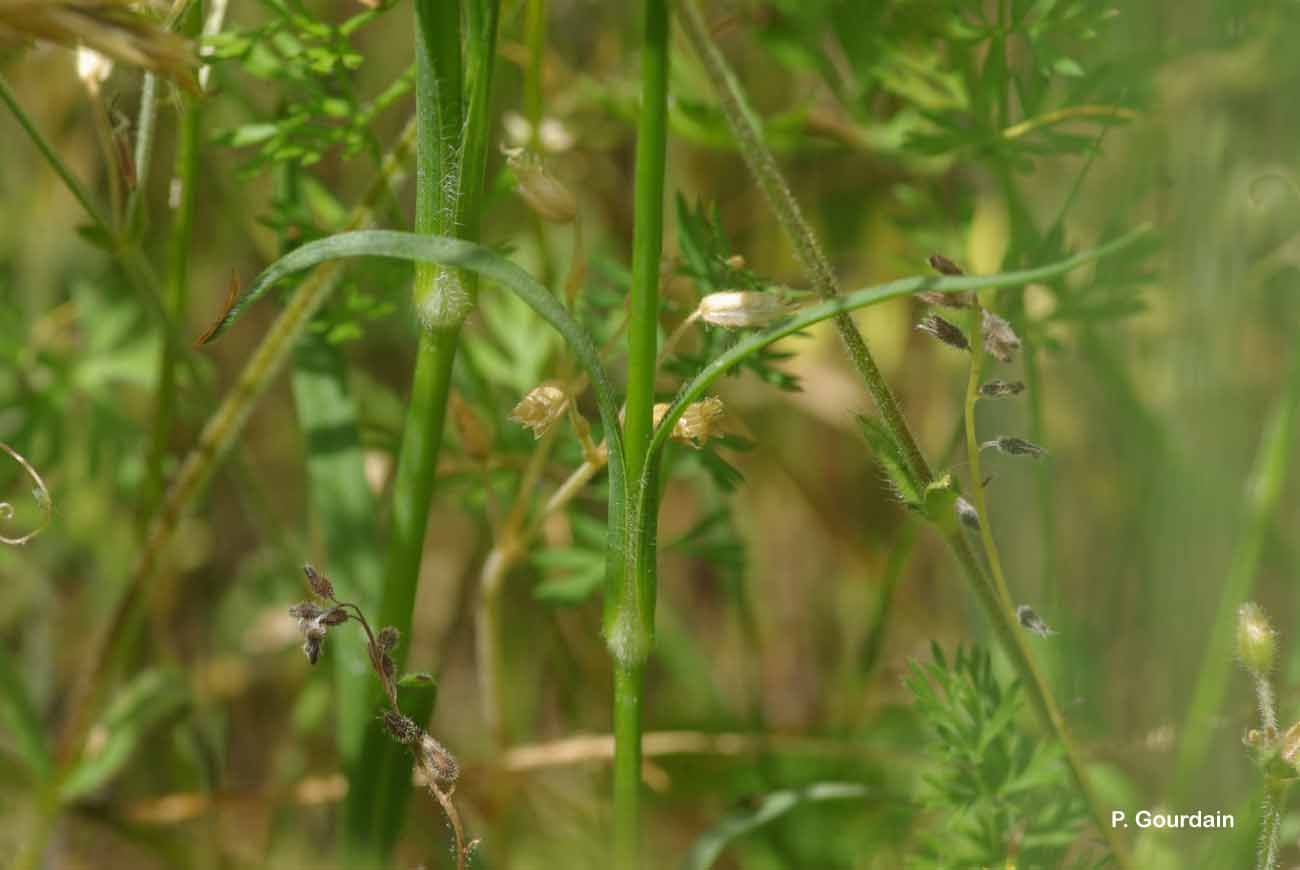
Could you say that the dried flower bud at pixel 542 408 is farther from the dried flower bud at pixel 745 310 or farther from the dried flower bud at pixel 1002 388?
the dried flower bud at pixel 1002 388

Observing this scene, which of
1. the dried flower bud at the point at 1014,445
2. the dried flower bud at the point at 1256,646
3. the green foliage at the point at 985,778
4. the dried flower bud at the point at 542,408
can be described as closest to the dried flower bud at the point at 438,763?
the dried flower bud at the point at 542,408

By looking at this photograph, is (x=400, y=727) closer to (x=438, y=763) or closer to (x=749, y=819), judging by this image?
(x=438, y=763)

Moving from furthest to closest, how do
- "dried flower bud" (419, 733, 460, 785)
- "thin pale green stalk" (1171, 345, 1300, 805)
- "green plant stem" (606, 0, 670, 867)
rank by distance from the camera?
"thin pale green stalk" (1171, 345, 1300, 805) < "dried flower bud" (419, 733, 460, 785) < "green plant stem" (606, 0, 670, 867)

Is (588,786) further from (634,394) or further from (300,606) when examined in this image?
(634,394)

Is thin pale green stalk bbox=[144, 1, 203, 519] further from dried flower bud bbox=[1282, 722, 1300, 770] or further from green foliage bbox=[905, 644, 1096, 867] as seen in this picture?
dried flower bud bbox=[1282, 722, 1300, 770]

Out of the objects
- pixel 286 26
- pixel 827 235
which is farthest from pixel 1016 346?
pixel 827 235

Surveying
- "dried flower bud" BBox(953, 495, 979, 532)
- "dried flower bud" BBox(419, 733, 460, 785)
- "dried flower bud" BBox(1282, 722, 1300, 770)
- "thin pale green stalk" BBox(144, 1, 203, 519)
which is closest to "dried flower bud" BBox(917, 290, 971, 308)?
"dried flower bud" BBox(953, 495, 979, 532)
